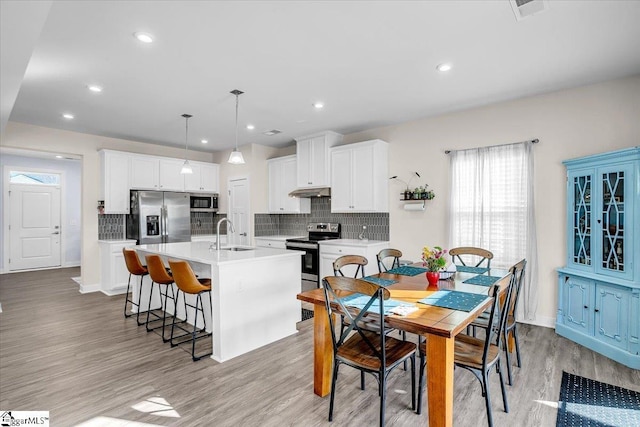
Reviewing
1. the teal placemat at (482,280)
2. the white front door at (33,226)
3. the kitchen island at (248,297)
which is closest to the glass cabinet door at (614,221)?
the teal placemat at (482,280)

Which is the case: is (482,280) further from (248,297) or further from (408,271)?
(248,297)

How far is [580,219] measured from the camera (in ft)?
11.5

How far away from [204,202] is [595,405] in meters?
6.70

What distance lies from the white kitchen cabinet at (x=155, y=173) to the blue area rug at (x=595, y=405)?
657 centimetres

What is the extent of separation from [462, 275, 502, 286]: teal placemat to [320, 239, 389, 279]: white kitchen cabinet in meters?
2.11

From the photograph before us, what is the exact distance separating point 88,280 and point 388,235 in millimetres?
5231

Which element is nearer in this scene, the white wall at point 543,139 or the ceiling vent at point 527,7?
the ceiling vent at point 527,7

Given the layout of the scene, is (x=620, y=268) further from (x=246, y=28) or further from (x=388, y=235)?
(x=246, y=28)

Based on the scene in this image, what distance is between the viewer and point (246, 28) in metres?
2.52

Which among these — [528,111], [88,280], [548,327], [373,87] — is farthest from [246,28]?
[88,280]

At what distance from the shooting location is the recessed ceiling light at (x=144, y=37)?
2.58m

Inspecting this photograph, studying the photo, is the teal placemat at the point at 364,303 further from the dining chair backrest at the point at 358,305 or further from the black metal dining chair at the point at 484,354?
the black metal dining chair at the point at 484,354

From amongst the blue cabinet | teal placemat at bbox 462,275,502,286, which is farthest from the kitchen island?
the blue cabinet

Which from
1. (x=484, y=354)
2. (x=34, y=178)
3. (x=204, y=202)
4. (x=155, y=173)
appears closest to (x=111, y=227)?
(x=155, y=173)
